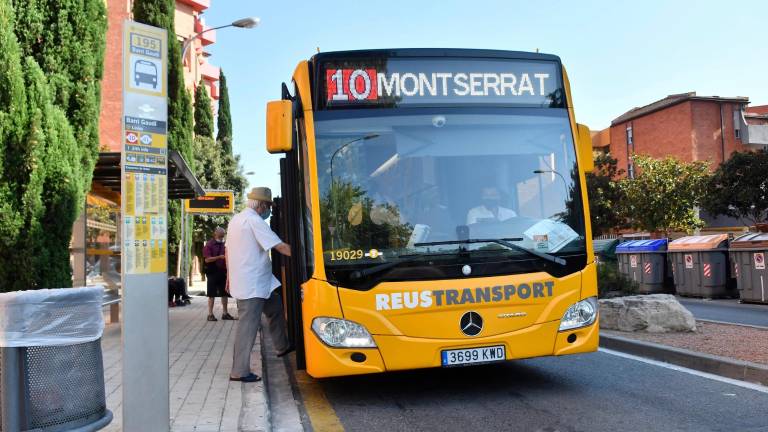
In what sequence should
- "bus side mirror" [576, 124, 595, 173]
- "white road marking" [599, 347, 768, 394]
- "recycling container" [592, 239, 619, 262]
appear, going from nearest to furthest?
1. "white road marking" [599, 347, 768, 394]
2. "bus side mirror" [576, 124, 595, 173]
3. "recycling container" [592, 239, 619, 262]

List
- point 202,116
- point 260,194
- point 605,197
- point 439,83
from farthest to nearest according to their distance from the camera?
point 605,197, point 202,116, point 260,194, point 439,83

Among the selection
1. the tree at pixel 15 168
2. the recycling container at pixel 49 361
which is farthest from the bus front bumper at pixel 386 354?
the tree at pixel 15 168

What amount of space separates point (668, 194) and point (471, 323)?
124 ft

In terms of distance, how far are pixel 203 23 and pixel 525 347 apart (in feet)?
178

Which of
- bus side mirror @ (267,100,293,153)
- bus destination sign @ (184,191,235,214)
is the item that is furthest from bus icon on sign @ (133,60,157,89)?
bus destination sign @ (184,191,235,214)

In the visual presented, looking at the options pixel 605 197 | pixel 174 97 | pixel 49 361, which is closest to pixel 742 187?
pixel 605 197

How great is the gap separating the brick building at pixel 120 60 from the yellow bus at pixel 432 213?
675 cm

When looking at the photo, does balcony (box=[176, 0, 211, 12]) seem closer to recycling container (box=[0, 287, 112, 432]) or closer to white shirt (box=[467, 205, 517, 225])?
white shirt (box=[467, 205, 517, 225])

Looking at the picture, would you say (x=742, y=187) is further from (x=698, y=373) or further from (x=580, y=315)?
(x=580, y=315)

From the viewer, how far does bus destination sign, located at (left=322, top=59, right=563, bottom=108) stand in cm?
598

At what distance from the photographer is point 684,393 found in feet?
20.1

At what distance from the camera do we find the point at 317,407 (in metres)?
6.00

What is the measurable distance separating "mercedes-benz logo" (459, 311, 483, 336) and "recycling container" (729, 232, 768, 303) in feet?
38.5

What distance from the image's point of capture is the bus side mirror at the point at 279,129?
5.88 metres
